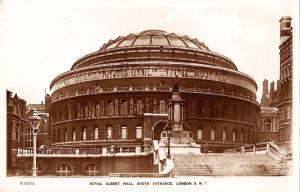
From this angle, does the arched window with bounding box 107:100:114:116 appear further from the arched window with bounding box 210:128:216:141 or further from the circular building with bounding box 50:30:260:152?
the arched window with bounding box 210:128:216:141

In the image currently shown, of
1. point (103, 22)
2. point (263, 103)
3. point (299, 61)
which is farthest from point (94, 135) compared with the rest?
point (299, 61)

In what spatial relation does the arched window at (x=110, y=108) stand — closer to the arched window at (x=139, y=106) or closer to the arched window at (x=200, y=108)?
the arched window at (x=139, y=106)

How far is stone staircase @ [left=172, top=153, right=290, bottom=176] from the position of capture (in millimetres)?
7465

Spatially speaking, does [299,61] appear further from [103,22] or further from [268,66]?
[103,22]

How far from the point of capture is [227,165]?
25.6 ft

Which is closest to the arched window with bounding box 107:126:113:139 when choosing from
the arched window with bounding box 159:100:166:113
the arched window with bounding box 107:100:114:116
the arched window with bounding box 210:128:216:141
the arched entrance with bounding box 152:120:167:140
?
the arched window with bounding box 107:100:114:116

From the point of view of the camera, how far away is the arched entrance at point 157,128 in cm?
1022

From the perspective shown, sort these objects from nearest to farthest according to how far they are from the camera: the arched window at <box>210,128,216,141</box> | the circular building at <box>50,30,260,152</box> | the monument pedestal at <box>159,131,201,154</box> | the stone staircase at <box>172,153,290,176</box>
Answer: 1. the stone staircase at <box>172,153,290,176</box>
2. the monument pedestal at <box>159,131,201,154</box>
3. the arched window at <box>210,128,216,141</box>
4. the circular building at <box>50,30,260,152</box>

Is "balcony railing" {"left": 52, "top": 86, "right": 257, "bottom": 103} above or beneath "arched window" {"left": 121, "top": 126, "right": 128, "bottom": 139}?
above

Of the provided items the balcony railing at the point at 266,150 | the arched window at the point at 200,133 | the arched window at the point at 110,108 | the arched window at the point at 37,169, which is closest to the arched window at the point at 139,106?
Result: the arched window at the point at 110,108

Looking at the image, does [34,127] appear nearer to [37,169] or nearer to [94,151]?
[37,169]

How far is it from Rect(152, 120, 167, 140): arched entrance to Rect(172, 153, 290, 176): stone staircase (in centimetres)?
175

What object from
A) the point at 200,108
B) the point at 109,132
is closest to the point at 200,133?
the point at 200,108

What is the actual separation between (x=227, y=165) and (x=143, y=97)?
4.91 metres
